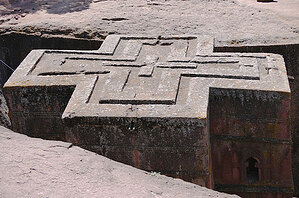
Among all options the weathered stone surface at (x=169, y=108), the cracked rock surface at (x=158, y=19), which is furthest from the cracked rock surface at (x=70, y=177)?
the cracked rock surface at (x=158, y=19)

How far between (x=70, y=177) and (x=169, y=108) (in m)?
2.31

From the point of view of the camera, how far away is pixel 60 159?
3.62 metres

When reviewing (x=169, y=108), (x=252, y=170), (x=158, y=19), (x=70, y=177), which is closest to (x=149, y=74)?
(x=169, y=108)

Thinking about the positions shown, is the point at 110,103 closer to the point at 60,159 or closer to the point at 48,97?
the point at 48,97

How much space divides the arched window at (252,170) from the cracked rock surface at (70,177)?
294cm

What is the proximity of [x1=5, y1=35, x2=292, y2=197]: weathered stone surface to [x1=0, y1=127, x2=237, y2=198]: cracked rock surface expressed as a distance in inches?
67.0

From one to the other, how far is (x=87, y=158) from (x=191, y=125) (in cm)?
189

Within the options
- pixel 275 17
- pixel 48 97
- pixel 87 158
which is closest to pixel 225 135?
pixel 48 97

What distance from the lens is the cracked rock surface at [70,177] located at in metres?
3.17

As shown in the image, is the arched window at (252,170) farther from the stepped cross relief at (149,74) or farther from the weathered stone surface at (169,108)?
the stepped cross relief at (149,74)

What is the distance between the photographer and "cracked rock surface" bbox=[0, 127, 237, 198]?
3.17 meters

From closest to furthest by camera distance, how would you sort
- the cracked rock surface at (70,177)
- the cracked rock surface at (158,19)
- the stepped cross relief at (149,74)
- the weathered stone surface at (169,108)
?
the cracked rock surface at (70,177)
the weathered stone surface at (169,108)
the stepped cross relief at (149,74)
the cracked rock surface at (158,19)

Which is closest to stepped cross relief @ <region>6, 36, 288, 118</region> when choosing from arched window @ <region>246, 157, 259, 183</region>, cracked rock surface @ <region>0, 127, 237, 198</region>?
arched window @ <region>246, 157, 259, 183</region>

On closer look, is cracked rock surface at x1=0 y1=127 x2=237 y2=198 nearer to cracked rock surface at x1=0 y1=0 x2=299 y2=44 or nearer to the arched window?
the arched window
